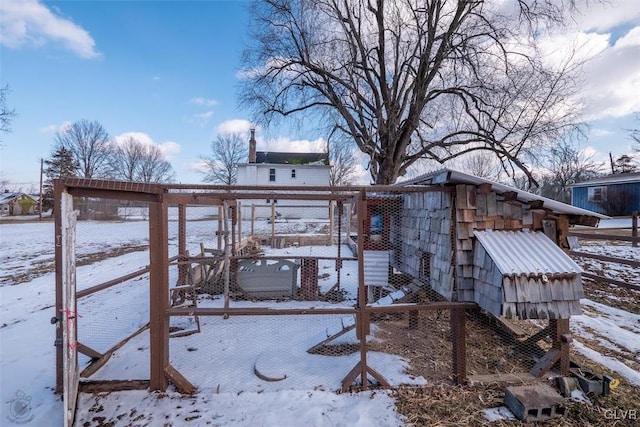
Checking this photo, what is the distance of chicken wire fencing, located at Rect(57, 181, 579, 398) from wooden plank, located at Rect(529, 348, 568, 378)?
18mm

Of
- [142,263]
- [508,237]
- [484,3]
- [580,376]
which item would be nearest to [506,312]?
[508,237]

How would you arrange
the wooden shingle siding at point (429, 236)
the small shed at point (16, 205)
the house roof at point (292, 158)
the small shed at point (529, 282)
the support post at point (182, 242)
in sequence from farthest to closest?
the small shed at point (16, 205)
the house roof at point (292, 158)
the support post at point (182, 242)
the wooden shingle siding at point (429, 236)
the small shed at point (529, 282)

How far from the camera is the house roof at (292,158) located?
96.0ft

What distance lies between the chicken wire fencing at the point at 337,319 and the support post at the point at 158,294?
0.02 m

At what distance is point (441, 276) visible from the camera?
13.8ft

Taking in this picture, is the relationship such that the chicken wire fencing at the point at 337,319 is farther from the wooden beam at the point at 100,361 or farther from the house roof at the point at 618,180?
the house roof at the point at 618,180

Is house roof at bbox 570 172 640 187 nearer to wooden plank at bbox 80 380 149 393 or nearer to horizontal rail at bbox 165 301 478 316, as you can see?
horizontal rail at bbox 165 301 478 316

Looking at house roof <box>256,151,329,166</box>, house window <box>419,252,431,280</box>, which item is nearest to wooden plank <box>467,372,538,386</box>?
house window <box>419,252,431,280</box>

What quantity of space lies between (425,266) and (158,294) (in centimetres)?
394

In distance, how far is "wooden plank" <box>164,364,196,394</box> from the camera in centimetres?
338

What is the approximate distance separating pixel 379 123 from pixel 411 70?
8.24 feet

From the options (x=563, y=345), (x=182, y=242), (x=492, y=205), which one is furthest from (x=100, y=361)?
(x=563, y=345)

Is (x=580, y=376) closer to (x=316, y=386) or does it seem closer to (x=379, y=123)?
(x=316, y=386)

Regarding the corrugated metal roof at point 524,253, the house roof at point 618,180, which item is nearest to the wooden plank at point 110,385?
the corrugated metal roof at point 524,253
